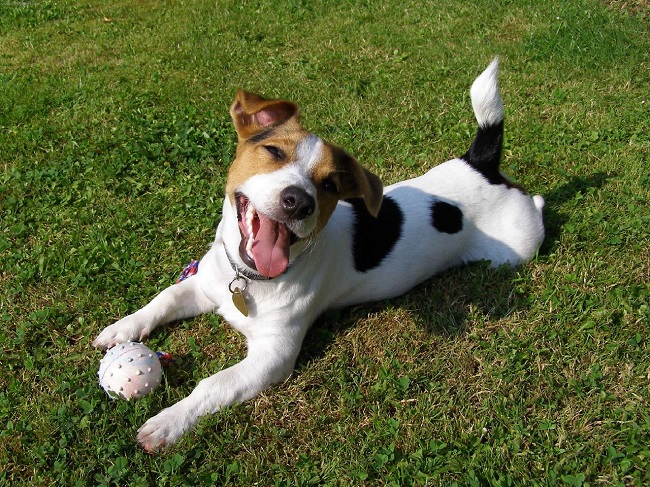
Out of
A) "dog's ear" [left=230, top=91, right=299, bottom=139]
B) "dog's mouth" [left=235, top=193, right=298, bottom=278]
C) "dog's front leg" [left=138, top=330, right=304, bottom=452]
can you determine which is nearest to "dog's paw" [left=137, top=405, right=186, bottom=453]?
"dog's front leg" [left=138, top=330, right=304, bottom=452]

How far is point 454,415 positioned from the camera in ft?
12.1

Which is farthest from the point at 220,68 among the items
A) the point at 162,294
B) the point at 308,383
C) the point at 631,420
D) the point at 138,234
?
the point at 631,420

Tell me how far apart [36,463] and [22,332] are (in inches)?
41.7

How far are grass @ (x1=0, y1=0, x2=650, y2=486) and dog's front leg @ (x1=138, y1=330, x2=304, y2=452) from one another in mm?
84

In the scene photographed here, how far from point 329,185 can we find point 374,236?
85cm

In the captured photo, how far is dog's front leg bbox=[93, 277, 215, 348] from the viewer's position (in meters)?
3.97

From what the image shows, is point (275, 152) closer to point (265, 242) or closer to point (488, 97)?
point (265, 242)

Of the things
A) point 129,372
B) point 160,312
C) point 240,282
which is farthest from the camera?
point 160,312

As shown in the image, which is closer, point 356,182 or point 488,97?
point 356,182

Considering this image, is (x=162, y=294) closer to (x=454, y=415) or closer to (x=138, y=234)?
(x=138, y=234)

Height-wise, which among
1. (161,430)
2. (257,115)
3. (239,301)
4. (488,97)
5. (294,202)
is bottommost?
(161,430)

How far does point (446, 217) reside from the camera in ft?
15.2

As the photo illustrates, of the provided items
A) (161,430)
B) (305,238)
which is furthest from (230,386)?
(305,238)

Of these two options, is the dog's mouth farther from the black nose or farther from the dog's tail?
the dog's tail
